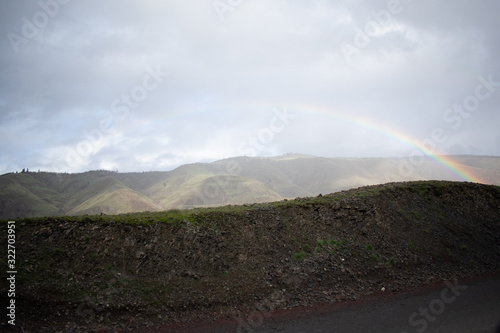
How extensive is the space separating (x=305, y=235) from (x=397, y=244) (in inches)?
208

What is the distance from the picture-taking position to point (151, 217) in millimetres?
13070

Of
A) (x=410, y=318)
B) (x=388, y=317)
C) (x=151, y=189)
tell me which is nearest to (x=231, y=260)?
(x=388, y=317)

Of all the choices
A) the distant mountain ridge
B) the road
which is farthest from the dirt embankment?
the distant mountain ridge

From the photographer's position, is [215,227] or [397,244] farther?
[397,244]

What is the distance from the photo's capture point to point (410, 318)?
8945 millimetres

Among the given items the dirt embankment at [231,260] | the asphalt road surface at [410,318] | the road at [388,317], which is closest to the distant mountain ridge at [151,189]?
the dirt embankment at [231,260]

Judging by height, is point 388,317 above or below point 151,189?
below

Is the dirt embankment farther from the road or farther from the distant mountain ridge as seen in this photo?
the distant mountain ridge

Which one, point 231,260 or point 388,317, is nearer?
point 388,317

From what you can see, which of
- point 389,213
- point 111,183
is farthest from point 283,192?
point 389,213

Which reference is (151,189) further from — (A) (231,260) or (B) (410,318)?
(B) (410,318)

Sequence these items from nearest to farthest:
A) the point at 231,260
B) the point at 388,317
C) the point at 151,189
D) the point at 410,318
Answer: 1. the point at 410,318
2. the point at 388,317
3. the point at 231,260
4. the point at 151,189

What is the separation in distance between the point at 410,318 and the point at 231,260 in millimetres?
7240

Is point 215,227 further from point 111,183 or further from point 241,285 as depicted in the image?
point 111,183
